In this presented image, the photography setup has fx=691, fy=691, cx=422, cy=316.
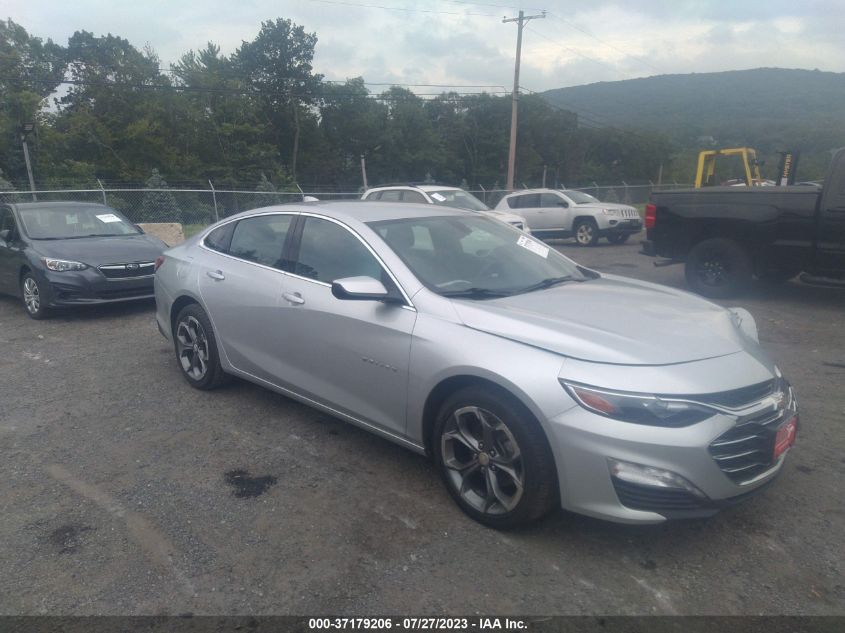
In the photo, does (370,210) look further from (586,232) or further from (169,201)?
(169,201)

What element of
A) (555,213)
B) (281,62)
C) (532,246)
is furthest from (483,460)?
(281,62)

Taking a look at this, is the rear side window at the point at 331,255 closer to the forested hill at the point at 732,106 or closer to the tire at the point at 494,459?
the tire at the point at 494,459

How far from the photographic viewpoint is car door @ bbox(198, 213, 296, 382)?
15.4 ft

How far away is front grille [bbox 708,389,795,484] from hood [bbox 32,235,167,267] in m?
7.44

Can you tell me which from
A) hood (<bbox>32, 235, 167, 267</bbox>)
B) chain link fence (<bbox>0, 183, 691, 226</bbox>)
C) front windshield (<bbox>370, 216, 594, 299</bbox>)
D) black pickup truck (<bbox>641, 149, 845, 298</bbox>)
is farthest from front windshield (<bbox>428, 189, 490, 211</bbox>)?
front windshield (<bbox>370, 216, 594, 299</bbox>)

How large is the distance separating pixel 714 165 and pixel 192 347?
19029mm

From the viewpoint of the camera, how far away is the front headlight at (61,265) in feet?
26.7

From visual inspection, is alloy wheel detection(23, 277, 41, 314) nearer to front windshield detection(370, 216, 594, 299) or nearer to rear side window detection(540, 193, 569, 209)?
front windshield detection(370, 216, 594, 299)

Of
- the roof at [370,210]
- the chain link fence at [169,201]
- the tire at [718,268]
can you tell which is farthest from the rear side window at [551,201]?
the roof at [370,210]

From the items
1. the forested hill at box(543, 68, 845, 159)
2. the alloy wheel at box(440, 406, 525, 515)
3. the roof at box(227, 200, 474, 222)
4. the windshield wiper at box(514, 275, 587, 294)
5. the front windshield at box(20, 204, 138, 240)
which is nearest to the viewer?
the alloy wheel at box(440, 406, 525, 515)

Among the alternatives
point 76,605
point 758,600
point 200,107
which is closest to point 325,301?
point 76,605

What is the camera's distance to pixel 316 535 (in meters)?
3.44

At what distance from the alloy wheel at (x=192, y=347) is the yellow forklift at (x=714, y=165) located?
17.1 m

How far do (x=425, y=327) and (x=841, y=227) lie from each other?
689 centimetres
